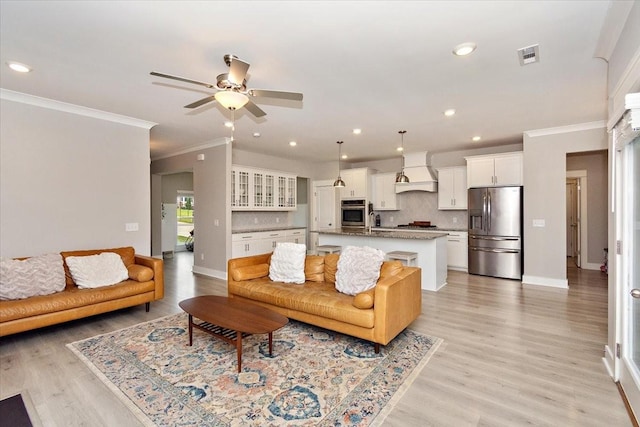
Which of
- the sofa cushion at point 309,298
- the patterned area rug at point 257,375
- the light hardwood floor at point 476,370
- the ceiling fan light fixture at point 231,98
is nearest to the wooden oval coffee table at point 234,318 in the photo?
the patterned area rug at point 257,375

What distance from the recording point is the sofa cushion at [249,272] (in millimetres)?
3916

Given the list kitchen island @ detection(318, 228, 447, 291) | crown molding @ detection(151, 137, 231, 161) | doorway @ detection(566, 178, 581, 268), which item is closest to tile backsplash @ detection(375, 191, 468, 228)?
kitchen island @ detection(318, 228, 447, 291)

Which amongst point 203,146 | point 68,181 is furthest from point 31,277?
point 203,146

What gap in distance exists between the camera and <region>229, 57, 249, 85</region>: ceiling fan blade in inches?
89.7

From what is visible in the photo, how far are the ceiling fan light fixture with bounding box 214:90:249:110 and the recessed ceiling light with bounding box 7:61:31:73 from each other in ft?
6.47

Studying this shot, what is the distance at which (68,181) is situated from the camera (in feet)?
13.3

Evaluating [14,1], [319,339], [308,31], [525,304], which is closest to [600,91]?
[525,304]

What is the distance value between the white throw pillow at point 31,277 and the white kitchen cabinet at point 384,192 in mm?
6262

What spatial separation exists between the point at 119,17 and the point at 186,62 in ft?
2.24

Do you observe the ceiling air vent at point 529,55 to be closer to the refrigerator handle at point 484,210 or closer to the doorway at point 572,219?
the refrigerator handle at point 484,210

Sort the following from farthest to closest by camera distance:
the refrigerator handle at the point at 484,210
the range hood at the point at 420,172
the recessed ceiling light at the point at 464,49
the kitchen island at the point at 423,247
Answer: the range hood at the point at 420,172
the refrigerator handle at the point at 484,210
the kitchen island at the point at 423,247
the recessed ceiling light at the point at 464,49

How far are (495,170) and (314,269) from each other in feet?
14.0

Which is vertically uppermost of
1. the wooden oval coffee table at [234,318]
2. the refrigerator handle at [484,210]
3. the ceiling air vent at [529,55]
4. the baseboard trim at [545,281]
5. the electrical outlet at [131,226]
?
the ceiling air vent at [529,55]

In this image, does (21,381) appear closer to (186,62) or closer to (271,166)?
(186,62)
